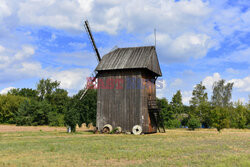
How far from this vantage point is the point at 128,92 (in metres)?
30.3

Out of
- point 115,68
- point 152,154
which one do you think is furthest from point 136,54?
point 152,154

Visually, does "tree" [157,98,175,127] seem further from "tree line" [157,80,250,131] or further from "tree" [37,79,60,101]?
"tree" [37,79,60,101]

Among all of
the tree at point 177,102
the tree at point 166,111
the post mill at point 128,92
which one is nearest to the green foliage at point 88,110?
the post mill at point 128,92

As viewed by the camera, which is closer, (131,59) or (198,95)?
(131,59)

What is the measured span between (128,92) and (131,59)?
407 cm

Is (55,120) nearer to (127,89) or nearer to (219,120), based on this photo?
(127,89)

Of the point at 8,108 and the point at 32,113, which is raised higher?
the point at 8,108

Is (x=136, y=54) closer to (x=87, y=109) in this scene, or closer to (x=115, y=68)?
(x=115, y=68)

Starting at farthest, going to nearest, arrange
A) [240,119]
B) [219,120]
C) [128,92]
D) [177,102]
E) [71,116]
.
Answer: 1. [177,102]
2. [240,119]
3. [219,120]
4. [128,92]
5. [71,116]

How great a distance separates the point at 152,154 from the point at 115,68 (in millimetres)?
19728

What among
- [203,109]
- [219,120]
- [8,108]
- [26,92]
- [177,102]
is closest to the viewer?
[219,120]

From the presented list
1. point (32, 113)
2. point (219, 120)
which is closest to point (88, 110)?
point (219, 120)

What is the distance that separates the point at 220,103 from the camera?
6769 cm

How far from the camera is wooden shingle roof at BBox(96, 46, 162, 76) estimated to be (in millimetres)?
30550
